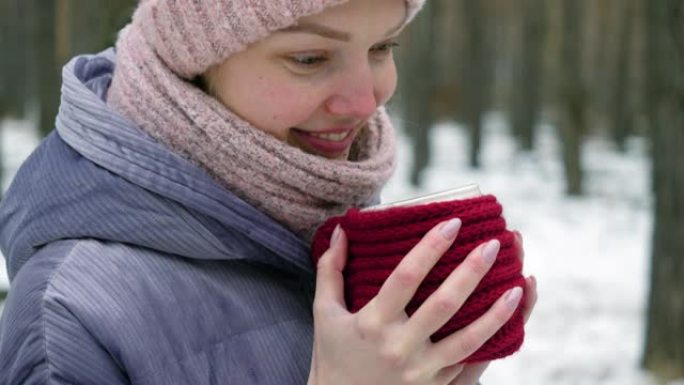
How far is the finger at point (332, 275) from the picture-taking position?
4.29 ft

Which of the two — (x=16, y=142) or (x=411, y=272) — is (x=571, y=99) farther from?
(x=16, y=142)

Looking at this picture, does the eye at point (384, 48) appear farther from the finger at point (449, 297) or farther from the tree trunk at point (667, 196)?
the tree trunk at point (667, 196)

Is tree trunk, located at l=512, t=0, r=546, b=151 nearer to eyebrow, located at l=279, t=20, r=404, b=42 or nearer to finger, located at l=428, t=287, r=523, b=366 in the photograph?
eyebrow, located at l=279, t=20, r=404, b=42

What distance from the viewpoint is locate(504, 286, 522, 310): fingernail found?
50.5 inches

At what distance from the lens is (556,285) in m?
9.03

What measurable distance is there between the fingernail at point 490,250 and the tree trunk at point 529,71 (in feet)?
44.2

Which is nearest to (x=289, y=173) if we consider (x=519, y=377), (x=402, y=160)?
(x=519, y=377)

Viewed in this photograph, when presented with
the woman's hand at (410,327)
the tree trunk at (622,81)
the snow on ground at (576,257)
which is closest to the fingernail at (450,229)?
the woman's hand at (410,327)

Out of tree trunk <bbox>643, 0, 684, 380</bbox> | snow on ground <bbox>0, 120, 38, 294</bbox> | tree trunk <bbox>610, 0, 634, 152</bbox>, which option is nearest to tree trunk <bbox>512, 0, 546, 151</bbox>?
tree trunk <bbox>610, 0, 634, 152</bbox>

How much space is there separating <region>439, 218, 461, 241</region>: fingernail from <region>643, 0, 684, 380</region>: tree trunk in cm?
495

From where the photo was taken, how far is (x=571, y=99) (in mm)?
13508

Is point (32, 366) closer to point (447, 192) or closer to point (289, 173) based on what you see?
point (289, 173)

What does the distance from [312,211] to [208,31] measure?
306mm

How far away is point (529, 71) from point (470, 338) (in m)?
17.3
